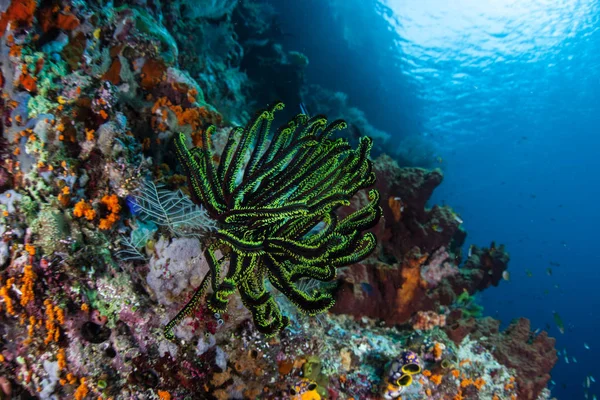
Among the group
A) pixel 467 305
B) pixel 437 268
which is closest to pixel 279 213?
pixel 437 268

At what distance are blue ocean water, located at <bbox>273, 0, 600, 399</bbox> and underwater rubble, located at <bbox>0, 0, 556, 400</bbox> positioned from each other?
9.94 m

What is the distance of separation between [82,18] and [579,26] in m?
43.4

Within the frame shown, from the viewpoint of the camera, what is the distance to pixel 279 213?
2.09m

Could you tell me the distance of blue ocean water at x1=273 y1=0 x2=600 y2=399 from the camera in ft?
79.3

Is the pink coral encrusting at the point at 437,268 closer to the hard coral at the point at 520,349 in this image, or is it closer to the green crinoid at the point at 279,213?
the hard coral at the point at 520,349

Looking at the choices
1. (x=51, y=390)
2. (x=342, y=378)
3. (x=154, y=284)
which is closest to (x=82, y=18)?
(x=154, y=284)

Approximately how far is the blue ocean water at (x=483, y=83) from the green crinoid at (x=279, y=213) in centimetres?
1146

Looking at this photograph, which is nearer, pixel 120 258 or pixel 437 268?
pixel 120 258

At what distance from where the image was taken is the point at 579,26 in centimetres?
3172

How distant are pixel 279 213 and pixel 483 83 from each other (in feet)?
155

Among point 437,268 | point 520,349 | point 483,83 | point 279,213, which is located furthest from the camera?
point 483,83

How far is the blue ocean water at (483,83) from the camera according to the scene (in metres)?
24.2

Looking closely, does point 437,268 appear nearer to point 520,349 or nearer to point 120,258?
point 520,349

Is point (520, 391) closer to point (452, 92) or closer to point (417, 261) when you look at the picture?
point (417, 261)
